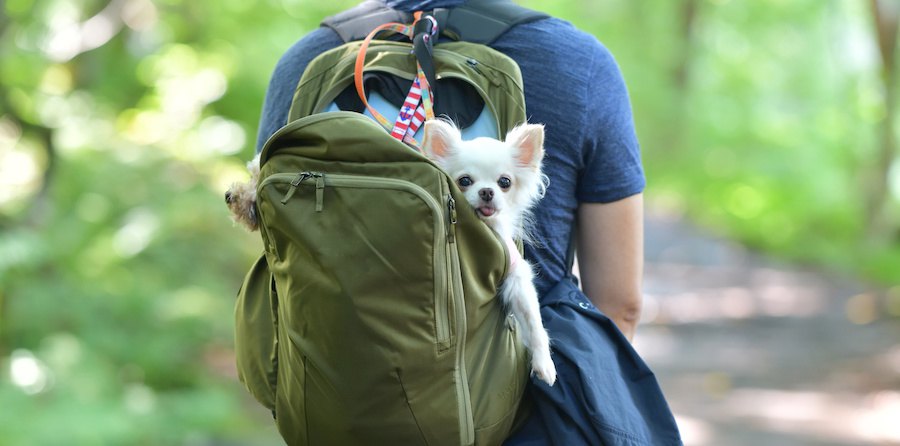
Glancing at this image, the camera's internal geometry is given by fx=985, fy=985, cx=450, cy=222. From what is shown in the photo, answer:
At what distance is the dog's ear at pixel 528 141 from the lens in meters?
2.26

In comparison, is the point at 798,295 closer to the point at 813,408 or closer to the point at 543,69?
the point at 813,408

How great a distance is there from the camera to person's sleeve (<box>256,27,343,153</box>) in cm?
270

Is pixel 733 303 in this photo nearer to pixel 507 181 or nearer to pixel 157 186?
pixel 157 186

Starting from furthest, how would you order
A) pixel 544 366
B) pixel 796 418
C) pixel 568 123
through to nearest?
pixel 796 418 < pixel 568 123 < pixel 544 366

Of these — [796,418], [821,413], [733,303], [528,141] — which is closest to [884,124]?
[733,303]

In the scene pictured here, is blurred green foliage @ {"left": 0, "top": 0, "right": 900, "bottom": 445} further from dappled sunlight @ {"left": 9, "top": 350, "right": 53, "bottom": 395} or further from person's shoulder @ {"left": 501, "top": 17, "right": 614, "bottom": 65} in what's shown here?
person's shoulder @ {"left": 501, "top": 17, "right": 614, "bottom": 65}

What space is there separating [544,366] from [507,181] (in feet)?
1.49

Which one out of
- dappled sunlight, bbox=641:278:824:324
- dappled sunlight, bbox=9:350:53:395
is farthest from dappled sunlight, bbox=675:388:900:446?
dappled sunlight, bbox=9:350:53:395

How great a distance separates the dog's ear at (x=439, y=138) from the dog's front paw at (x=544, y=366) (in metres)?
0.52

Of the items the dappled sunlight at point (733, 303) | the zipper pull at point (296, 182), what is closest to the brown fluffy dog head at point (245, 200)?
the zipper pull at point (296, 182)

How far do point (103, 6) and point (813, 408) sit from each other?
773cm

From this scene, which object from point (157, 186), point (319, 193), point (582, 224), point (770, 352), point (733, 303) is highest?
point (157, 186)

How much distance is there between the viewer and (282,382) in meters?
2.31

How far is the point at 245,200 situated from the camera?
2293 mm
